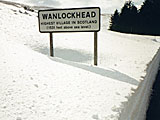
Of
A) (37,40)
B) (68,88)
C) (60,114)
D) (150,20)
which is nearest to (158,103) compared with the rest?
(68,88)

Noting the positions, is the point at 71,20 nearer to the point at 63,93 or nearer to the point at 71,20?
the point at 71,20

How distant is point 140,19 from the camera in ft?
134

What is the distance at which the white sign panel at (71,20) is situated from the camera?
6902mm

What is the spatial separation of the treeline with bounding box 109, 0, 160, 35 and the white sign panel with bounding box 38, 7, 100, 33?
1463 inches

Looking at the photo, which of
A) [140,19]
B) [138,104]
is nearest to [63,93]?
[138,104]

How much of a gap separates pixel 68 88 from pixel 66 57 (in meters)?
5.34

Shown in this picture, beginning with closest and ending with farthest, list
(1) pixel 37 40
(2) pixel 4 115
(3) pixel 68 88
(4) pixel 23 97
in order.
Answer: (2) pixel 4 115, (4) pixel 23 97, (3) pixel 68 88, (1) pixel 37 40

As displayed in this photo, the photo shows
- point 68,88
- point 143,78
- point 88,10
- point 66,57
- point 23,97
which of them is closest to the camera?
point 23,97

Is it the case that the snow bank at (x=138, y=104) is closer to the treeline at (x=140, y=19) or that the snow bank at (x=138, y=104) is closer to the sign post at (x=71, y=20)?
the sign post at (x=71, y=20)

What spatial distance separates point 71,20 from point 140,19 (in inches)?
1490

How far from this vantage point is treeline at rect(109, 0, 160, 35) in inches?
1542

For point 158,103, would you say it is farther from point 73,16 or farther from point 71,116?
point 73,16

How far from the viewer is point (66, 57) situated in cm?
947

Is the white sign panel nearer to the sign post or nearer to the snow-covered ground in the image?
the sign post
